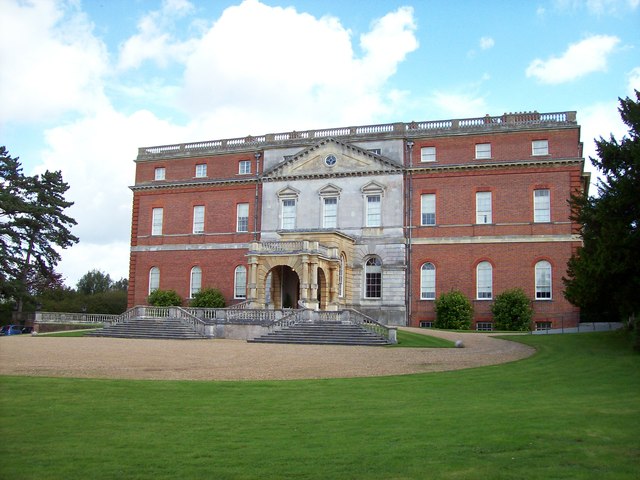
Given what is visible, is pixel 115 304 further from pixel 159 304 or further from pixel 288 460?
pixel 288 460

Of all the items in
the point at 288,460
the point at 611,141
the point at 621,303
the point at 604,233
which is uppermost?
the point at 611,141

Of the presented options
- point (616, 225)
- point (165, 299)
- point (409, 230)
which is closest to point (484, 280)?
point (409, 230)

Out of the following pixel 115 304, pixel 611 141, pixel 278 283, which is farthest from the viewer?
pixel 115 304

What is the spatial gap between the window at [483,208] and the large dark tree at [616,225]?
A: 16554 mm

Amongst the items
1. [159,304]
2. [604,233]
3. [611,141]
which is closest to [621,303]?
[604,233]

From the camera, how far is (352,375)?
56.3 ft

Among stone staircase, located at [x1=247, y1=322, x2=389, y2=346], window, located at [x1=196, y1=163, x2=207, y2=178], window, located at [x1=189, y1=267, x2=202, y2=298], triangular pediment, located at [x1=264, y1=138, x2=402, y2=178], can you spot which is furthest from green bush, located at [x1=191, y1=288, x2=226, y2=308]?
stone staircase, located at [x1=247, y1=322, x2=389, y2=346]

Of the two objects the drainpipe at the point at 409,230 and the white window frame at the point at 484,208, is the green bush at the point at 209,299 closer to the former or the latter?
the drainpipe at the point at 409,230

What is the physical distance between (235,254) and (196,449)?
115 feet

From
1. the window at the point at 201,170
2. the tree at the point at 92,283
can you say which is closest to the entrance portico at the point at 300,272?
the window at the point at 201,170

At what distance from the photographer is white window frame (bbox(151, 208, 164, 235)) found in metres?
46.4

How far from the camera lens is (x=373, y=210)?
40.4 metres

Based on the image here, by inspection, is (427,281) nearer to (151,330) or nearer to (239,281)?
(239,281)

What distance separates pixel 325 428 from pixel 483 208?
30.4 meters
